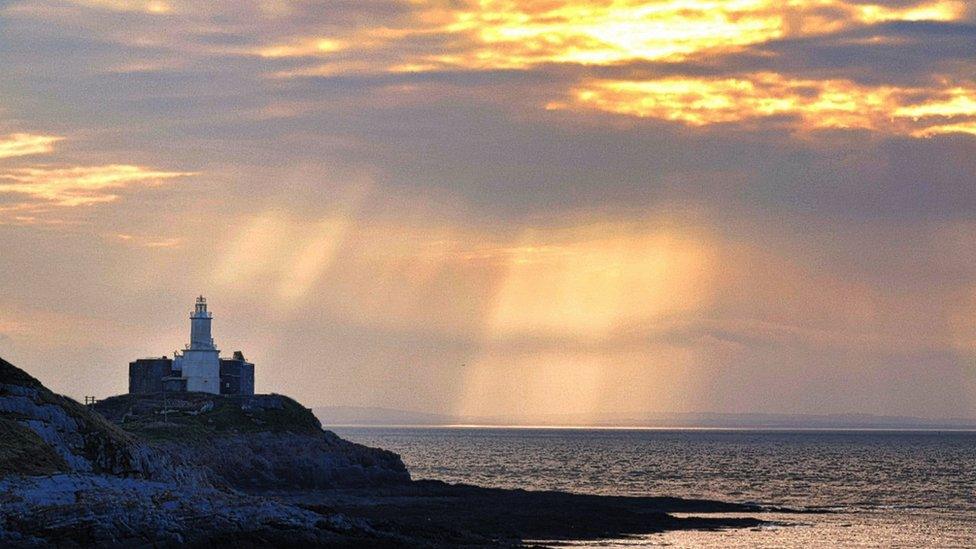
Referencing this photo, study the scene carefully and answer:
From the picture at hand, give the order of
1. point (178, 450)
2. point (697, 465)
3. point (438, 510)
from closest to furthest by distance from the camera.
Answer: point (438, 510) < point (178, 450) < point (697, 465)

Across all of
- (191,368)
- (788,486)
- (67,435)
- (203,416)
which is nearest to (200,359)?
(191,368)

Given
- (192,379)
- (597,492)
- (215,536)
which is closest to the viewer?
(215,536)

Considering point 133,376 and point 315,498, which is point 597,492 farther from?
point 133,376

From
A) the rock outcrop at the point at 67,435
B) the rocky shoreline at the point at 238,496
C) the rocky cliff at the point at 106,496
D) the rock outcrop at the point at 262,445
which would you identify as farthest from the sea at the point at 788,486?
the rock outcrop at the point at 67,435

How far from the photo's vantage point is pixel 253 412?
112m

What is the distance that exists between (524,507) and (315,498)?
13.8m

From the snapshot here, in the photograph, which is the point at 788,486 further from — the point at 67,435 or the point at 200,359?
the point at 67,435

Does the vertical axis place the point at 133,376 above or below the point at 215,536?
above

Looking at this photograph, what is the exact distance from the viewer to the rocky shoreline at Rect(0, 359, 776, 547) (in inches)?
1805

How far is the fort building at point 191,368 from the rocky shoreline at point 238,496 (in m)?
26.4

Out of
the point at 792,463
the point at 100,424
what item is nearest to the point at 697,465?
the point at 792,463

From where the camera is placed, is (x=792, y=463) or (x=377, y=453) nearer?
(x=377, y=453)

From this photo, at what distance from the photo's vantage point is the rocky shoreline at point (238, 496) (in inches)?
1805


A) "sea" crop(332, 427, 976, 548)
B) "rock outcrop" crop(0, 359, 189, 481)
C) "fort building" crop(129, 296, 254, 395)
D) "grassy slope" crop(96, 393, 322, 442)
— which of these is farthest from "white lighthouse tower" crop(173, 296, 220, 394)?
"rock outcrop" crop(0, 359, 189, 481)
